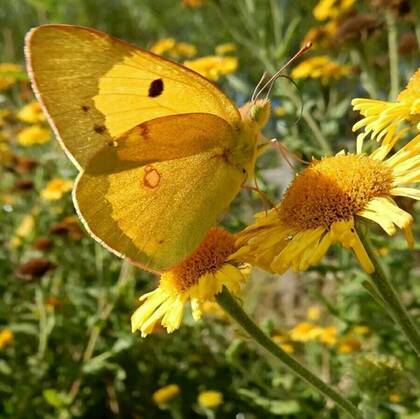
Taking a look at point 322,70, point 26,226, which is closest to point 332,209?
point 322,70

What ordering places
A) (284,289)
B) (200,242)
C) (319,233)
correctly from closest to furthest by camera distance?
1. (319,233)
2. (200,242)
3. (284,289)

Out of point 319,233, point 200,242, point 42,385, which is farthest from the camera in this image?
point 42,385

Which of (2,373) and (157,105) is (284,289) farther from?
(157,105)

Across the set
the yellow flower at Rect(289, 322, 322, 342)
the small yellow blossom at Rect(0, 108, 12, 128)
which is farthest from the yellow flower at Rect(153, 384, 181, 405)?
the small yellow blossom at Rect(0, 108, 12, 128)

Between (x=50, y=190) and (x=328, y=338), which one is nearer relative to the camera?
(x=328, y=338)

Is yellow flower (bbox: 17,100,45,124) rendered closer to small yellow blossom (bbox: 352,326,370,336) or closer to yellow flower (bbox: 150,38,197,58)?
yellow flower (bbox: 150,38,197,58)

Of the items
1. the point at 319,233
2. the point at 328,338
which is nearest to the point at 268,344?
the point at 319,233
